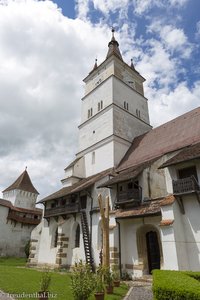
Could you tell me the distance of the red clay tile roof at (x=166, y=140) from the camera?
18.6 meters

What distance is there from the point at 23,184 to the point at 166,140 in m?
36.2

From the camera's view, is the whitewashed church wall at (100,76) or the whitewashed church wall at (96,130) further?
the whitewashed church wall at (100,76)

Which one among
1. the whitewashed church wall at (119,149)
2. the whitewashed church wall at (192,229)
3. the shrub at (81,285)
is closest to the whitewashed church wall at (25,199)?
the whitewashed church wall at (119,149)

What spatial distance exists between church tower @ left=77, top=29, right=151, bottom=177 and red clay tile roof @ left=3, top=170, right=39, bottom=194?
76.9 ft

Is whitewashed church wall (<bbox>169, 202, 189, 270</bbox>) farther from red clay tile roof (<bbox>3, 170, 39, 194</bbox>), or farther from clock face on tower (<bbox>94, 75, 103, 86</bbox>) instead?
red clay tile roof (<bbox>3, 170, 39, 194</bbox>)

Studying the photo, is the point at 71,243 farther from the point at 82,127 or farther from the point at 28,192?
the point at 28,192

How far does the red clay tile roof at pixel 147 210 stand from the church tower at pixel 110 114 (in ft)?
29.3

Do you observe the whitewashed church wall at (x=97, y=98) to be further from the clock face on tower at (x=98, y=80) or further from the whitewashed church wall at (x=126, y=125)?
the whitewashed church wall at (x=126, y=125)

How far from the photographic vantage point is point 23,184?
47906 mm

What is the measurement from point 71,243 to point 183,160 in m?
13.4

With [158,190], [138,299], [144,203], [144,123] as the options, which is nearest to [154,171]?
[158,190]

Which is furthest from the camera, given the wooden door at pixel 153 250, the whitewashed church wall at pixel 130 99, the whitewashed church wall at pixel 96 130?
the whitewashed church wall at pixel 130 99

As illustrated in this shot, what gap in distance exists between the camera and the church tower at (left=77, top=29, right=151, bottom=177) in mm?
25719

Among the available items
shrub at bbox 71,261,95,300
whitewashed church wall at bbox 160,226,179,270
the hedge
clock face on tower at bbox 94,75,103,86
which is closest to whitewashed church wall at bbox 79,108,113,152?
clock face on tower at bbox 94,75,103,86
